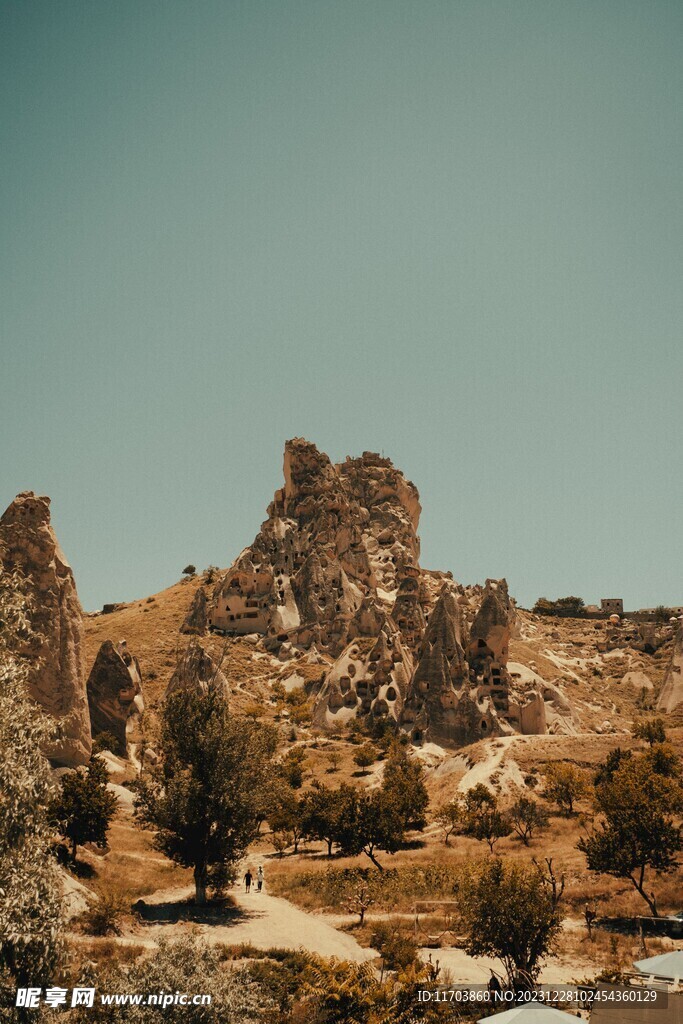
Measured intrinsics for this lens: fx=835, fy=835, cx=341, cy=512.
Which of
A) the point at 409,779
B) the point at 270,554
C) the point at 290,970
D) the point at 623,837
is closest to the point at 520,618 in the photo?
the point at 270,554

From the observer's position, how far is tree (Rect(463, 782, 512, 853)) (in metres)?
37.8

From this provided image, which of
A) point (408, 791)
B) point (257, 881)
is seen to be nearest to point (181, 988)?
point (257, 881)

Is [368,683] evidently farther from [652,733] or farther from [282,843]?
[282,843]

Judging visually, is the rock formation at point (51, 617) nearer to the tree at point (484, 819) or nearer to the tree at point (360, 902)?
the tree at point (360, 902)

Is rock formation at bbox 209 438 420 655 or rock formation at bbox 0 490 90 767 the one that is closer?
rock formation at bbox 0 490 90 767

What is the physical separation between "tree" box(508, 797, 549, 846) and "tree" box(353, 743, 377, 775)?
648 inches

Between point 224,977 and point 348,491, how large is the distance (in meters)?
105

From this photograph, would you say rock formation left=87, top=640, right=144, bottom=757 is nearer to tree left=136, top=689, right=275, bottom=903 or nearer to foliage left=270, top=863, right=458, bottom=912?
foliage left=270, top=863, right=458, bottom=912

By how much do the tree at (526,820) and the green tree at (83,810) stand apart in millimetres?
18450

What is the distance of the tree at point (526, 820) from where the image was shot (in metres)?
38.5

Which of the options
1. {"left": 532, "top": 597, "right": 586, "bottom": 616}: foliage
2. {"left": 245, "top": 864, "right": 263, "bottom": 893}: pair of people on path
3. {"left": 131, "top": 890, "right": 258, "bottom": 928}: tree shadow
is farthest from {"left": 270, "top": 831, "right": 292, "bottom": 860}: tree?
{"left": 532, "top": 597, "right": 586, "bottom": 616}: foliage

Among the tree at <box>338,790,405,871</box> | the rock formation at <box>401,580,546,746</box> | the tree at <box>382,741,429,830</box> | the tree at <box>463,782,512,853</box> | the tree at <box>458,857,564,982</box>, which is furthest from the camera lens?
the rock formation at <box>401,580,546,746</box>

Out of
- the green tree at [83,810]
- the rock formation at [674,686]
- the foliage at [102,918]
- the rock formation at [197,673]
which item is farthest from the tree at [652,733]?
the foliage at [102,918]

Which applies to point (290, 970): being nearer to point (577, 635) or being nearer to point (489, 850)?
point (489, 850)
